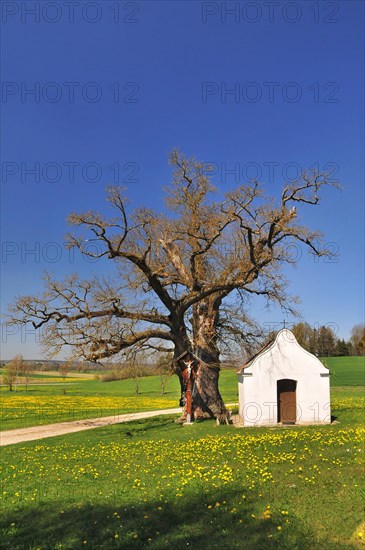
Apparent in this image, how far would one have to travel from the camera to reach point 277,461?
46.9 ft

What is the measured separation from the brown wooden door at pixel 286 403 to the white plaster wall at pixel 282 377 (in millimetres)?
240

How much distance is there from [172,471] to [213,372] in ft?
49.7

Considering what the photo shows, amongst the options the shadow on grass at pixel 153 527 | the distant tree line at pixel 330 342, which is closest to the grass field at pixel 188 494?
the shadow on grass at pixel 153 527

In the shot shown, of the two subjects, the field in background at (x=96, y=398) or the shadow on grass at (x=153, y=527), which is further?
the field in background at (x=96, y=398)

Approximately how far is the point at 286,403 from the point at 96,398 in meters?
36.2

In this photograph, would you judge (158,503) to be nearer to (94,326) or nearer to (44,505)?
(44,505)

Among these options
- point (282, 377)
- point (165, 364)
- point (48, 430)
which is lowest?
point (48, 430)

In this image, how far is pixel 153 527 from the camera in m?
8.27

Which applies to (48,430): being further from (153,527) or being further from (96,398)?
(96,398)

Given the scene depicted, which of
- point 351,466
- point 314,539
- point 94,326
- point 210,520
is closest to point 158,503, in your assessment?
point 210,520

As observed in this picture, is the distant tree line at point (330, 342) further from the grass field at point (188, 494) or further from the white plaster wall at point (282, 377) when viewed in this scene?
the grass field at point (188, 494)

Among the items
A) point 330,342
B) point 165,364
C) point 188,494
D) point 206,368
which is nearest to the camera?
point 188,494

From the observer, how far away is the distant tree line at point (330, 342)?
8306 cm

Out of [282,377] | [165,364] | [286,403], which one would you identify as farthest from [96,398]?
[282,377]
